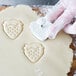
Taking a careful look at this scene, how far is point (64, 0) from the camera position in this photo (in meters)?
0.91

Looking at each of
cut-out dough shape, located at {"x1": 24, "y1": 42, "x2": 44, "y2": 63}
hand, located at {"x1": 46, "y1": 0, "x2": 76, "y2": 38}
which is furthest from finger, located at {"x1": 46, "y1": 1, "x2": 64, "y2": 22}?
cut-out dough shape, located at {"x1": 24, "y1": 42, "x2": 44, "y2": 63}

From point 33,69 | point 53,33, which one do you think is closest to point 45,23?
point 53,33

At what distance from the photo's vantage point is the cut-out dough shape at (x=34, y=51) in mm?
853

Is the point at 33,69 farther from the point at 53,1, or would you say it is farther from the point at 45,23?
the point at 53,1

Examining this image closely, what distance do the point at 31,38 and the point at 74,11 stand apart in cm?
19

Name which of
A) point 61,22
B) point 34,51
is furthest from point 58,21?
point 34,51

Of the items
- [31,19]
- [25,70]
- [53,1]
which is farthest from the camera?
[53,1]

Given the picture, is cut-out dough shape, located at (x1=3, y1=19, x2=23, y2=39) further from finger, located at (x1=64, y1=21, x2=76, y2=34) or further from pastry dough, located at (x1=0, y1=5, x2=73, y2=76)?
finger, located at (x1=64, y1=21, x2=76, y2=34)

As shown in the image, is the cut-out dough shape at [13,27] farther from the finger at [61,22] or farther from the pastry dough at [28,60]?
the finger at [61,22]

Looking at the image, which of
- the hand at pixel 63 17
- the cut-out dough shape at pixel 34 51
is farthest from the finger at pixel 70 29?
the cut-out dough shape at pixel 34 51

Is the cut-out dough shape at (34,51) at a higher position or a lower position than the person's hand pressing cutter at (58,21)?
lower

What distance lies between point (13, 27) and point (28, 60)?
0.50 ft

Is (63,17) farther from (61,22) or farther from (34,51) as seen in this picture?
(34,51)

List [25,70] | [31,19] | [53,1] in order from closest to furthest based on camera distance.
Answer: [25,70], [31,19], [53,1]
